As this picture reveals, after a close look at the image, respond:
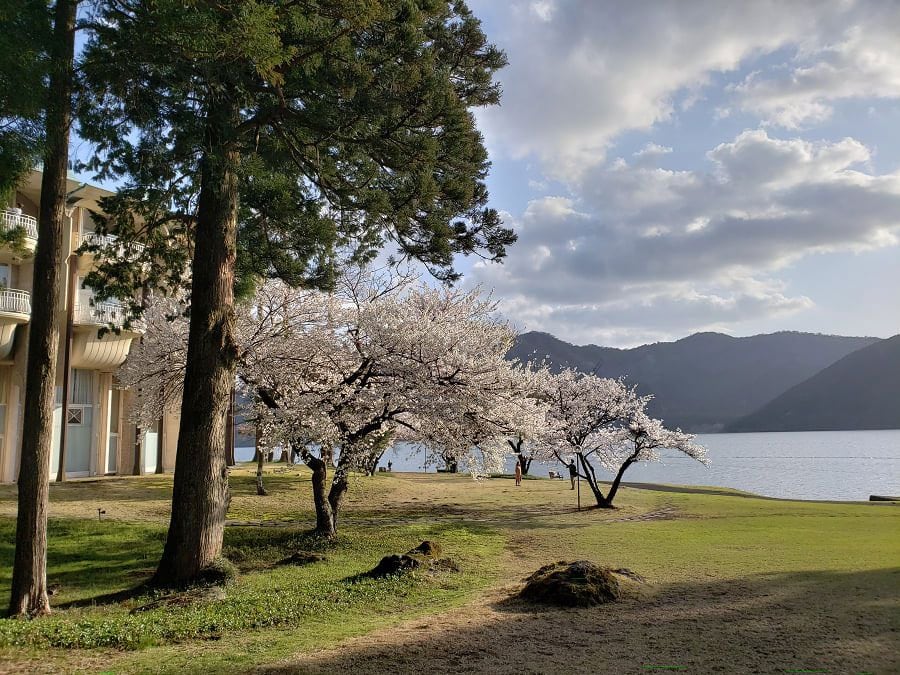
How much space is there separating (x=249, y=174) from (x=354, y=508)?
50.6 feet

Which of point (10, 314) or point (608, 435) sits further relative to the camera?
point (608, 435)

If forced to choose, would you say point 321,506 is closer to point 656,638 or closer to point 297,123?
point 297,123

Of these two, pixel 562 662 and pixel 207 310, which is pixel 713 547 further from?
pixel 207 310

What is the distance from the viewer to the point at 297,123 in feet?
38.3

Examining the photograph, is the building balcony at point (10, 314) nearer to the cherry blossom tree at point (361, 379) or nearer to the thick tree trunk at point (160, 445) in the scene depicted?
the thick tree trunk at point (160, 445)

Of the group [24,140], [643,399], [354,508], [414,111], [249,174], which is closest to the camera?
[24,140]

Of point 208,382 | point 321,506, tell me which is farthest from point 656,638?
point 321,506

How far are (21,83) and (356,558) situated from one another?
10.8 m

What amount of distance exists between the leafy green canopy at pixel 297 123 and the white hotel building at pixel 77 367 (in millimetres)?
11321

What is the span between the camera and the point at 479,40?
13.0m

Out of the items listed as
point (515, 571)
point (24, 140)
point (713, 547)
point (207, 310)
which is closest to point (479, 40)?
point (207, 310)

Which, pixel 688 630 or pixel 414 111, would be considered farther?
pixel 414 111

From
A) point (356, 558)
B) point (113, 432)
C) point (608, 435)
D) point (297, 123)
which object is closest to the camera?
point (297, 123)

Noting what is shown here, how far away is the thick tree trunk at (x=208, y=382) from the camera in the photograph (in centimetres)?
1138
